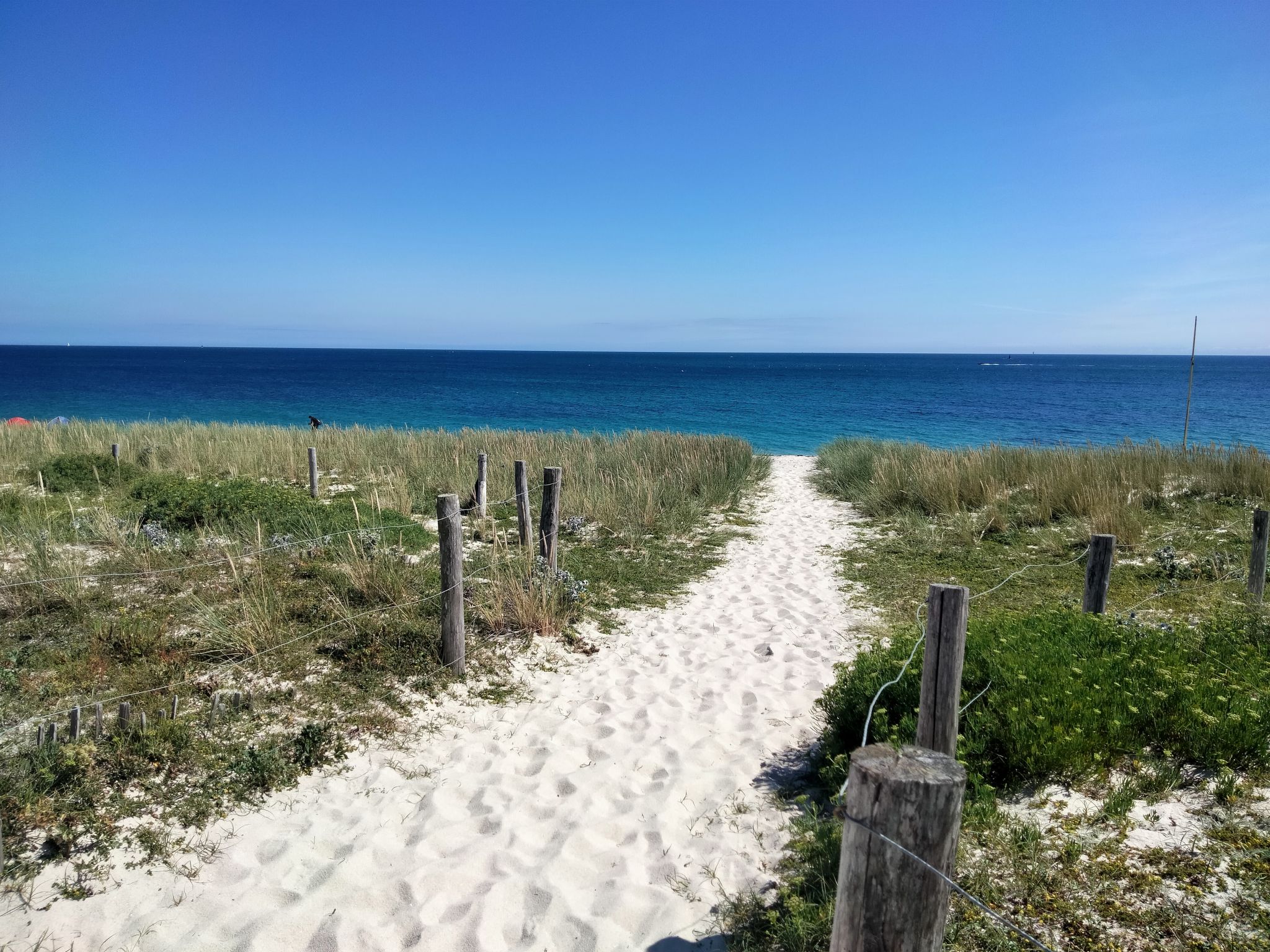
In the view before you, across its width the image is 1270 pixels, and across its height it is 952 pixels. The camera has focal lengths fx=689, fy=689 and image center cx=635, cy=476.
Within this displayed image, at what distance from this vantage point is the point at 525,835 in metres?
3.37

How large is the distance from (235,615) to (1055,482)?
10828 mm

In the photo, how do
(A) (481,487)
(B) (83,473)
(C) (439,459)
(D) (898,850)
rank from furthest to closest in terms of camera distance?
(C) (439,459) → (B) (83,473) → (A) (481,487) → (D) (898,850)

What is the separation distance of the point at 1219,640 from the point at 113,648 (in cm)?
739

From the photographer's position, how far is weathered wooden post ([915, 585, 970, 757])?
106 inches

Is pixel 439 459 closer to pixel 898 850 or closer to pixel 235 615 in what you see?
pixel 235 615

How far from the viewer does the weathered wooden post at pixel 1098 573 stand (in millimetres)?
4900

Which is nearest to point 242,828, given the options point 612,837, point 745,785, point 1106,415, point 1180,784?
point 612,837

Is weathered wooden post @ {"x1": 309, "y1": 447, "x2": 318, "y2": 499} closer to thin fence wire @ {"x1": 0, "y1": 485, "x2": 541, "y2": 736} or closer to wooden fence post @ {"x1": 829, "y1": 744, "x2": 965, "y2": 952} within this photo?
thin fence wire @ {"x1": 0, "y1": 485, "x2": 541, "y2": 736}

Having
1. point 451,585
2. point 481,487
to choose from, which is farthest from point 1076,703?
point 481,487

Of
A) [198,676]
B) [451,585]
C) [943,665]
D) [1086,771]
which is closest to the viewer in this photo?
[943,665]

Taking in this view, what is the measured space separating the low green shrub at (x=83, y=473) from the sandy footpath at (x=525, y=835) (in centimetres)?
927

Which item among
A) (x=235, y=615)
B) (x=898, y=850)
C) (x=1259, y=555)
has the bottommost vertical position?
(x=235, y=615)

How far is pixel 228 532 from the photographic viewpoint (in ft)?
24.5

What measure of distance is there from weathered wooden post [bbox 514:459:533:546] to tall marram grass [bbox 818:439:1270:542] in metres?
6.28
